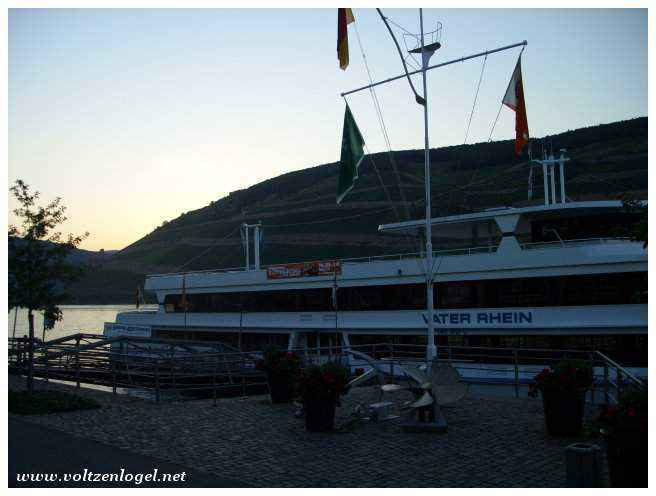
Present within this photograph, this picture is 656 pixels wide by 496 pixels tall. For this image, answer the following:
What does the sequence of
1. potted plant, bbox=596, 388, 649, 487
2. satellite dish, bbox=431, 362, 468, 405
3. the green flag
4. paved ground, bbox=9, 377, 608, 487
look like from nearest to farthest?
potted plant, bbox=596, 388, 649, 487
paved ground, bbox=9, 377, 608, 487
satellite dish, bbox=431, 362, 468, 405
the green flag

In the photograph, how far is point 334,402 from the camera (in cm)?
1172

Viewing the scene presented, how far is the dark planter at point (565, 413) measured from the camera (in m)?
10.6

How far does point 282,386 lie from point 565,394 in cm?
652

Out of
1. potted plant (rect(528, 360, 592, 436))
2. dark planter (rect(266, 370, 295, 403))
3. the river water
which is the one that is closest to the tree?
dark planter (rect(266, 370, 295, 403))

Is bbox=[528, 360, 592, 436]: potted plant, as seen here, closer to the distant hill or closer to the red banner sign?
the red banner sign

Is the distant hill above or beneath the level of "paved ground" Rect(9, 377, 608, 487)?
above

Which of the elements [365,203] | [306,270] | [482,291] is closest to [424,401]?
[482,291]

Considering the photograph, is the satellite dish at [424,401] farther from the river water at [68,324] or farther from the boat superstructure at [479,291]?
the river water at [68,324]

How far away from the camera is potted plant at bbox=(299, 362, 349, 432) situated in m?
11.6

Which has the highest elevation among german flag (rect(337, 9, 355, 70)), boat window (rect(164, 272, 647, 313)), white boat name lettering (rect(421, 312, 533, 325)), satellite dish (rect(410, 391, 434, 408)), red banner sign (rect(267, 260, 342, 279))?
german flag (rect(337, 9, 355, 70))

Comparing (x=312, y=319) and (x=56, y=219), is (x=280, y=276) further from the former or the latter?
(x=56, y=219)

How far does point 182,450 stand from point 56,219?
33.1 feet

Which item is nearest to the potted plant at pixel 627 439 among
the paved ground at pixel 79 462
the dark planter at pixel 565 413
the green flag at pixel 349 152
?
the dark planter at pixel 565 413

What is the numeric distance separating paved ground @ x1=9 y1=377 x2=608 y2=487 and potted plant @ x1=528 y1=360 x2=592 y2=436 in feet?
0.85
